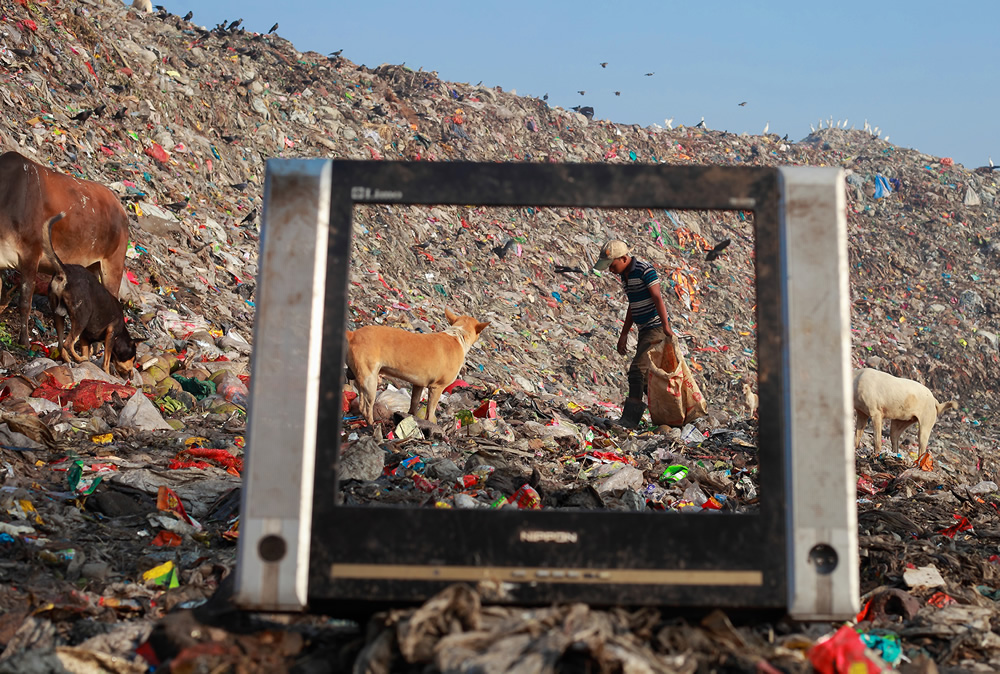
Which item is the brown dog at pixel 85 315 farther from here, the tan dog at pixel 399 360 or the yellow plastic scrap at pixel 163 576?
the yellow plastic scrap at pixel 163 576

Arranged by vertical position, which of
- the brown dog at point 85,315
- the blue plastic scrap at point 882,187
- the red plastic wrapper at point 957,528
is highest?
the blue plastic scrap at point 882,187

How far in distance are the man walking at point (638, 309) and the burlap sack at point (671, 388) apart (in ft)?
0.29

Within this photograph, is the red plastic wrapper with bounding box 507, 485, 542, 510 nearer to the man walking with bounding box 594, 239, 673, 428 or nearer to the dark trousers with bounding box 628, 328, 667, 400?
the man walking with bounding box 594, 239, 673, 428

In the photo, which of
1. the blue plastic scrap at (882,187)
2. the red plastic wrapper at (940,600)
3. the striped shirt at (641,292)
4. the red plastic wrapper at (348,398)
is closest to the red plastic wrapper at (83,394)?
the red plastic wrapper at (348,398)

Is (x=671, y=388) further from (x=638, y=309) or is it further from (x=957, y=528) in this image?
(x=957, y=528)

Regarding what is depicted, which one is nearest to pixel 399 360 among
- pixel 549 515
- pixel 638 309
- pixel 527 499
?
pixel 638 309

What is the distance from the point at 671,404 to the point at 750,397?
10.4 ft

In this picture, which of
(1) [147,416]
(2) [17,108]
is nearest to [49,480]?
(1) [147,416]

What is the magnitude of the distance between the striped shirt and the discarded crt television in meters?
4.83

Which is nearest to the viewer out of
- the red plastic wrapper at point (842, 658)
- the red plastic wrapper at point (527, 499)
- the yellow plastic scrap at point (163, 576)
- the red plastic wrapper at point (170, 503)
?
the red plastic wrapper at point (842, 658)

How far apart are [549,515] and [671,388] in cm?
528

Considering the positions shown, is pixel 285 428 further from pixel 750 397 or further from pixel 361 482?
pixel 750 397

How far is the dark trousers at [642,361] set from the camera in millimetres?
6816

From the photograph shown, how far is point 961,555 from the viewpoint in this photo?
11.3ft
